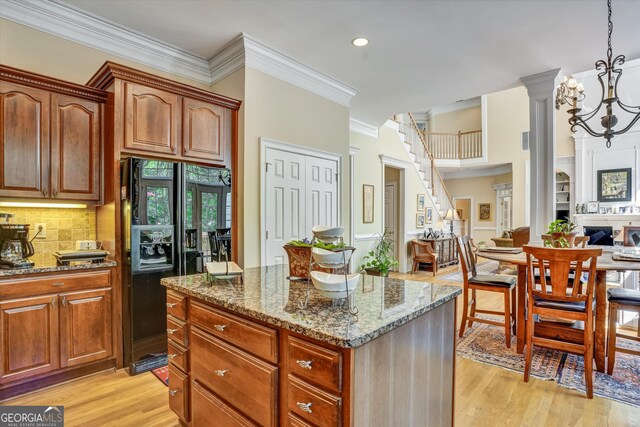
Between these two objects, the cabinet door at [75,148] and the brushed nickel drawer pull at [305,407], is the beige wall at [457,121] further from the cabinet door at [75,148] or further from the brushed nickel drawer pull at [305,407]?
the brushed nickel drawer pull at [305,407]

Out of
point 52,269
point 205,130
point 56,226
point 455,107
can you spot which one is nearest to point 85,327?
point 52,269

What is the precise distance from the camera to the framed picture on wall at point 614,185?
7855 millimetres

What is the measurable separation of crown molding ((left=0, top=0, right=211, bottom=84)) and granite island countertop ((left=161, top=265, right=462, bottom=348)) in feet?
8.35

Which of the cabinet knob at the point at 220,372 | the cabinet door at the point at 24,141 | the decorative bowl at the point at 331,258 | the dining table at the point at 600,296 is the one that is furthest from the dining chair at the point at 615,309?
the cabinet door at the point at 24,141

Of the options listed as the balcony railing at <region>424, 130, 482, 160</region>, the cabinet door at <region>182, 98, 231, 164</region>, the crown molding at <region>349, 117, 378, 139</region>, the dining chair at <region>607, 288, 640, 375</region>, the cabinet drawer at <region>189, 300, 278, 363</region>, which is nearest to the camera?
the cabinet drawer at <region>189, 300, 278, 363</region>

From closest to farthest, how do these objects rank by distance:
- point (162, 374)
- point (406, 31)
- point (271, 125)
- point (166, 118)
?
point (162, 374)
point (166, 118)
point (406, 31)
point (271, 125)

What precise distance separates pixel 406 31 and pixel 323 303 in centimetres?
291

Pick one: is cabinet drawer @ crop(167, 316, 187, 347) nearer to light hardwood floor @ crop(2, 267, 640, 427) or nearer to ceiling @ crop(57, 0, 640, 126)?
light hardwood floor @ crop(2, 267, 640, 427)

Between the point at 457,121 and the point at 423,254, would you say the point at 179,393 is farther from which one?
the point at 457,121

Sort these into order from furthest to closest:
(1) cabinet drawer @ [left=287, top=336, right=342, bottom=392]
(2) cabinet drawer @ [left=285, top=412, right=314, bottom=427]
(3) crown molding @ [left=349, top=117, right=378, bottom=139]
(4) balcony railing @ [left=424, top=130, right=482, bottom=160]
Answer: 1. (4) balcony railing @ [left=424, top=130, right=482, bottom=160]
2. (3) crown molding @ [left=349, top=117, right=378, bottom=139]
3. (2) cabinet drawer @ [left=285, top=412, right=314, bottom=427]
4. (1) cabinet drawer @ [left=287, top=336, right=342, bottom=392]

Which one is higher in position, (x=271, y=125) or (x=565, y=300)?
(x=271, y=125)

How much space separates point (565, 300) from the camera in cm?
251

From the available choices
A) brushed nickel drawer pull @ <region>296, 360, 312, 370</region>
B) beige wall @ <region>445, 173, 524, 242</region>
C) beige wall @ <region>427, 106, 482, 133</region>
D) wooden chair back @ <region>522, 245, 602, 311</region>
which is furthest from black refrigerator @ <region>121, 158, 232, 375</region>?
beige wall @ <region>427, 106, 482, 133</region>

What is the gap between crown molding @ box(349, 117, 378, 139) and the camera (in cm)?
607
